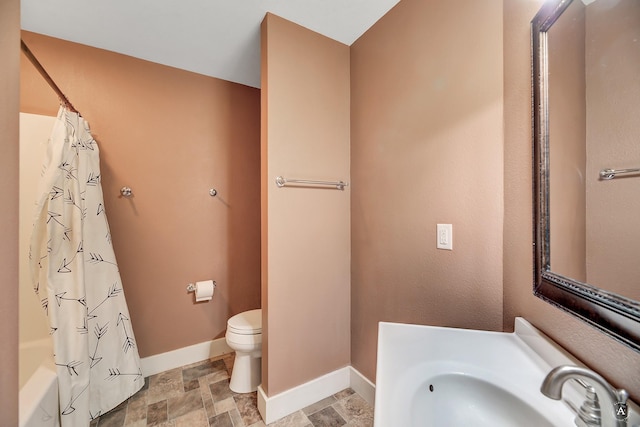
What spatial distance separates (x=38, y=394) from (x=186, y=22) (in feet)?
6.97

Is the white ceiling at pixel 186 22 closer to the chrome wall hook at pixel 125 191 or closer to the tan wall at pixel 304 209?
the tan wall at pixel 304 209

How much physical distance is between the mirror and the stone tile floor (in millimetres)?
1350

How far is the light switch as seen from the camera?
3.93ft

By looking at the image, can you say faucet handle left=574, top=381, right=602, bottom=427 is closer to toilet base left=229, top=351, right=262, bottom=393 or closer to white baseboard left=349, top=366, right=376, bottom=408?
white baseboard left=349, top=366, right=376, bottom=408

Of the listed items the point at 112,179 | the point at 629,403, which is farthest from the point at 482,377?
the point at 112,179

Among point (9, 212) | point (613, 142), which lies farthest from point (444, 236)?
point (9, 212)

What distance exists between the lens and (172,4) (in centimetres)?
143

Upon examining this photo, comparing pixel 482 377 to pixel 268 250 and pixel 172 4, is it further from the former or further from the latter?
pixel 172 4

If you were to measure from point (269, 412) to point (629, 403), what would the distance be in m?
1.56

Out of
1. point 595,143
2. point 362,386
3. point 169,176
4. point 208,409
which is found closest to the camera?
point 595,143

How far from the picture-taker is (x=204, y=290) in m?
2.04

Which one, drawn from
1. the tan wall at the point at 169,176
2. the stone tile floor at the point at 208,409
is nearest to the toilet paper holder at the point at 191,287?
the tan wall at the point at 169,176

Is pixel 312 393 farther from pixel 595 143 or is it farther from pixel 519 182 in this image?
pixel 595 143

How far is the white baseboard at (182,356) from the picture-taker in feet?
6.34
